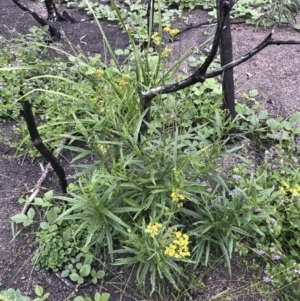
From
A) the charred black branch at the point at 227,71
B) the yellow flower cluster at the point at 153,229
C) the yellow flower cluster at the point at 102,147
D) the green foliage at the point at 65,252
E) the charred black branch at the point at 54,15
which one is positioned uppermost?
the charred black branch at the point at 54,15

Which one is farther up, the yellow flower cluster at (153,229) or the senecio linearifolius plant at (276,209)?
the yellow flower cluster at (153,229)

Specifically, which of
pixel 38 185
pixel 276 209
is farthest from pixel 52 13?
pixel 276 209

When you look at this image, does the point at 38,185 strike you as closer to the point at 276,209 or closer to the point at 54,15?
the point at 276,209

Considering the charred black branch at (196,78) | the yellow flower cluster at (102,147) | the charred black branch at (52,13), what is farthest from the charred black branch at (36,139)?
the charred black branch at (52,13)

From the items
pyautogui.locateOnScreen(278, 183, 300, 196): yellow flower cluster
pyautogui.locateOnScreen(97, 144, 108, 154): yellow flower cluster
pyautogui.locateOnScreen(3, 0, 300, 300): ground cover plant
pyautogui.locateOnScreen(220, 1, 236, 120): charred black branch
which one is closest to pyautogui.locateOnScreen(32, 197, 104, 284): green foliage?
pyautogui.locateOnScreen(3, 0, 300, 300): ground cover plant

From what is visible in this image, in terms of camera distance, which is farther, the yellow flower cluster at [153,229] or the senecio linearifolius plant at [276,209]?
the senecio linearifolius plant at [276,209]

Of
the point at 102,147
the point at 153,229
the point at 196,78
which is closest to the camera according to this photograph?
the point at 153,229

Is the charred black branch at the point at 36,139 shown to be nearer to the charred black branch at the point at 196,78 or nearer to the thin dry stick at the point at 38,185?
the thin dry stick at the point at 38,185

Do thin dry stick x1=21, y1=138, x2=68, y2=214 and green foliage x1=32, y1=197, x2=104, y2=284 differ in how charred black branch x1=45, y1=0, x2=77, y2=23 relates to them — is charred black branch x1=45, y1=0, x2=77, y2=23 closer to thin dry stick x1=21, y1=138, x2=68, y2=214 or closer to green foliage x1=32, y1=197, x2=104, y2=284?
thin dry stick x1=21, y1=138, x2=68, y2=214

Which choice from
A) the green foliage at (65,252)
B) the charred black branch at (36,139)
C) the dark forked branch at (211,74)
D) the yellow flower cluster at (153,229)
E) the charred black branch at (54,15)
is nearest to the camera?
the yellow flower cluster at (153,229)

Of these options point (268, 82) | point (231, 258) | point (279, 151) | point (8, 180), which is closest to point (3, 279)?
point (8, 180)

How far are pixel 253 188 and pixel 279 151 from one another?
1.15 feet

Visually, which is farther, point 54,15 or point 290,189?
point 54,15

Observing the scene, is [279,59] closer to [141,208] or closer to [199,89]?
[199,89]
